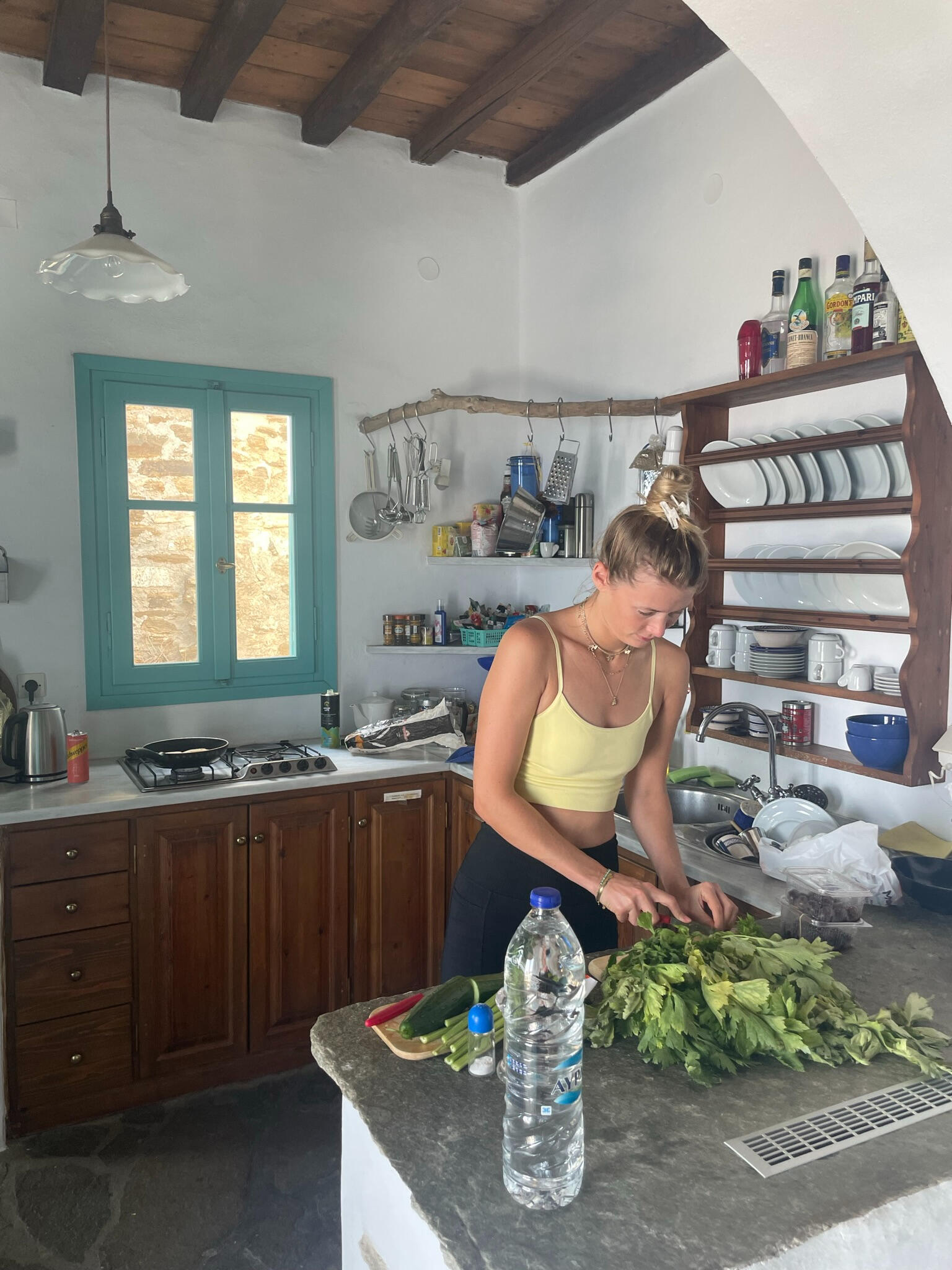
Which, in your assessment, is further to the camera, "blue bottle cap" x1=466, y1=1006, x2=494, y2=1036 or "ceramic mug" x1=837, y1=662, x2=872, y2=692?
"ceramic mug" x1=837, y1=662, x2=872, y2=692

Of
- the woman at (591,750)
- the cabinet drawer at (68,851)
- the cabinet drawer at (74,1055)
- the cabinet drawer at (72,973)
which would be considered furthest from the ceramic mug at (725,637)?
the cabinet drawer at (74,1055)

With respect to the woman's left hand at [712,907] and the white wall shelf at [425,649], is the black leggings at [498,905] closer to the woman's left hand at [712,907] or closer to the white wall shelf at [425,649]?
the woman's left hand at [712,907]

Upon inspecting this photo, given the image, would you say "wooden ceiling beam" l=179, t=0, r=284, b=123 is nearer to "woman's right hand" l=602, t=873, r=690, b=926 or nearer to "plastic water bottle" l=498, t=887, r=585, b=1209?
"woman's right hand" l=602, t=873, r=690, b=926

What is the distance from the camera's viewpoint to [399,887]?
10.3 feet

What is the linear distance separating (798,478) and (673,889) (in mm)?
1258

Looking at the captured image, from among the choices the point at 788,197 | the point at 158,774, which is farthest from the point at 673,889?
the point at 788,197

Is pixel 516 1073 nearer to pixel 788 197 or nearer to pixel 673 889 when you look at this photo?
pixel 673 889

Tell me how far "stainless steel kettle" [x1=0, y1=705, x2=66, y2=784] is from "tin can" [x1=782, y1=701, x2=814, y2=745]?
7.17 feet

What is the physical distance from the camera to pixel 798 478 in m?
2.47

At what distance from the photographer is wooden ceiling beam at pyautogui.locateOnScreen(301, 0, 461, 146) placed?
2.63m

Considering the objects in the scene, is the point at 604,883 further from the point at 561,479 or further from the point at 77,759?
the point at 561,479

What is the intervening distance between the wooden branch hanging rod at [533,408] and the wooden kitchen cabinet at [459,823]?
50.8 inches

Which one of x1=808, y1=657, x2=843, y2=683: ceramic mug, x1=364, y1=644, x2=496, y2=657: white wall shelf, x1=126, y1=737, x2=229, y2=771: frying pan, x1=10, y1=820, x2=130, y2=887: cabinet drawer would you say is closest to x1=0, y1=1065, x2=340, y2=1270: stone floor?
x1=10, y1=820, x2=130, y2=887: cabinet drawer

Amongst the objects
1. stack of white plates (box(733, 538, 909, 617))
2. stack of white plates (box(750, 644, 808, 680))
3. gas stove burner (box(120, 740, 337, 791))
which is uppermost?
stack of white plates (box(733, 538, 909, 617))
